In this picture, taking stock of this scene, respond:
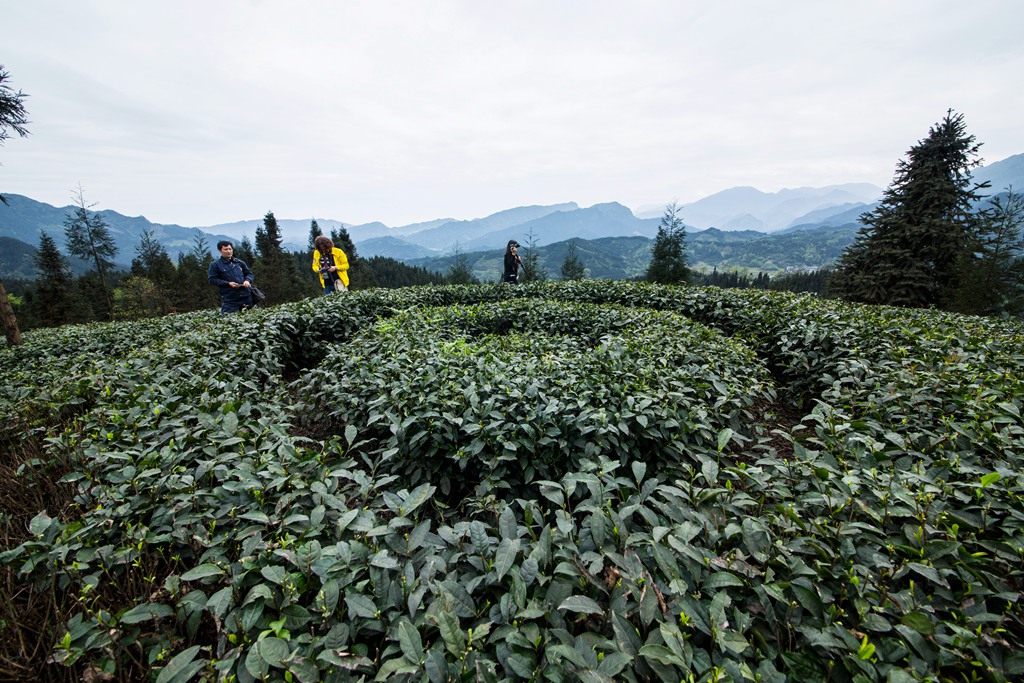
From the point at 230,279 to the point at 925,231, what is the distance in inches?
1182

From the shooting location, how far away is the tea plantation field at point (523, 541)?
1.41 meters

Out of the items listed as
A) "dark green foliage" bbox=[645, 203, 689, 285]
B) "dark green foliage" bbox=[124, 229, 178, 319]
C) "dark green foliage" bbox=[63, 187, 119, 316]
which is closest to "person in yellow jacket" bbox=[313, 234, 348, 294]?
"dark green foliage" bbox=[645, 203, 689, 285]

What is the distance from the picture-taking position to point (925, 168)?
2095 centimetres

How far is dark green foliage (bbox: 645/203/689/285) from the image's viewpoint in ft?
119

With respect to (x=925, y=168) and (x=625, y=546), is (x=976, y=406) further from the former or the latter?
(x=925, y=168)

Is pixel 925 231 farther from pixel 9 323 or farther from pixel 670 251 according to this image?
pixel 9 323

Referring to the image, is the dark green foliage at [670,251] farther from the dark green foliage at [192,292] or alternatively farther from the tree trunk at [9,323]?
the dark green foliage at [192,292]

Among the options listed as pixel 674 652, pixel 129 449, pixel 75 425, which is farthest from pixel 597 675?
pixel 75 425

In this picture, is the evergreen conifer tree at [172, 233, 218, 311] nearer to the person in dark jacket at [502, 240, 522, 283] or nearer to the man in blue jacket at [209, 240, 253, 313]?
the man in blue jacket at [209, 240, 253, 313]

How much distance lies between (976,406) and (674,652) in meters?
3.22

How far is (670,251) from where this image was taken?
120 feet

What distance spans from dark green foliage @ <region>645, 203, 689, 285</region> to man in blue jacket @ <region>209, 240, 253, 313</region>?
110ft

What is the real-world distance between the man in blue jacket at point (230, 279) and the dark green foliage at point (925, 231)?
27.6 m

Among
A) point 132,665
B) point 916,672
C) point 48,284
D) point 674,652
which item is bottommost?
point 132,665
